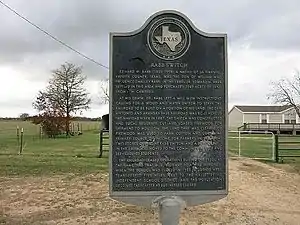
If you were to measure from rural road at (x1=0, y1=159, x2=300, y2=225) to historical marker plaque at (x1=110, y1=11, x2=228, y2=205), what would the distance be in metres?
2.76

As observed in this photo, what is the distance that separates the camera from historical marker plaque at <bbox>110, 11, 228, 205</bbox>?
5.00 meters

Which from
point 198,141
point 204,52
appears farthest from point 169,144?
point 204,52

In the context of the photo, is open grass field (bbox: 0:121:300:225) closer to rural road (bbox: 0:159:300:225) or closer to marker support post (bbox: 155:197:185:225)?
rural road (bbox: 0:159:300:225)

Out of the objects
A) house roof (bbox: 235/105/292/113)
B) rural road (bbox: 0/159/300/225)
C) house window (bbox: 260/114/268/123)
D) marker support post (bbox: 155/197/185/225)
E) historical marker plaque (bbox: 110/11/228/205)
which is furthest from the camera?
house roof (bbox: 235/105/292/113)

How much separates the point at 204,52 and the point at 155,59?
1.81 feet

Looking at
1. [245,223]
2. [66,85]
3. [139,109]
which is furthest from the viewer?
[66,85]

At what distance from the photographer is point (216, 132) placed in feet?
16.7

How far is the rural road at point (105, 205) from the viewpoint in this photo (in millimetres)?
7965

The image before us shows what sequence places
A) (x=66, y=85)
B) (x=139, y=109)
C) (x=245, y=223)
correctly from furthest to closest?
(x=66, y=85) → (x=245, y=223) → (x=139, y=109)

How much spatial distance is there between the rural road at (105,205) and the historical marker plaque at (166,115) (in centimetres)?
276

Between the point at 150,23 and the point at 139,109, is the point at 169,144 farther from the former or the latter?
the point at 150,23

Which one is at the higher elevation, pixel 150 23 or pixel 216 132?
pixel 150 23

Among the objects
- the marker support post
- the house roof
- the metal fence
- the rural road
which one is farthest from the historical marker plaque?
the house roof

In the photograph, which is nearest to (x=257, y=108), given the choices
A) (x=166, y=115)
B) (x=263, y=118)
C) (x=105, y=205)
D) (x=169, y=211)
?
(x=263, y=118)
